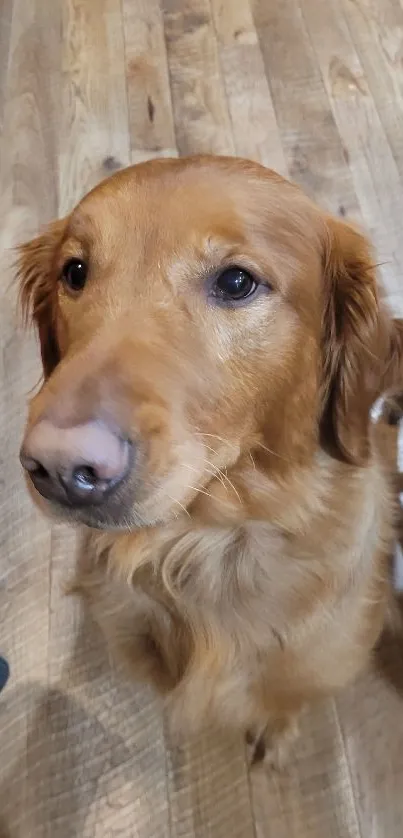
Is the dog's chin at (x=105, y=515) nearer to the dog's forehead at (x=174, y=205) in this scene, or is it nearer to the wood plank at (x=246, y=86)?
the dog's forehead at (x=174, y=205)

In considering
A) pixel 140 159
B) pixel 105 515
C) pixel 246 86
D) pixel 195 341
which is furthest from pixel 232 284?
pixel 246 86

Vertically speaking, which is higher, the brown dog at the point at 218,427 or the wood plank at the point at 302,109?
the wood plank at the point at 302,109

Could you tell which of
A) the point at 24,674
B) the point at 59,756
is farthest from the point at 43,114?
the point at 59,756

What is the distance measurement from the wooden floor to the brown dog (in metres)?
0.18

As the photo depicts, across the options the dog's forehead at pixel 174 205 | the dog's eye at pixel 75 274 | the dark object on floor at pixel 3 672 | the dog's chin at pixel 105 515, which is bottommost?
the dark object on floor at pixel 3 672

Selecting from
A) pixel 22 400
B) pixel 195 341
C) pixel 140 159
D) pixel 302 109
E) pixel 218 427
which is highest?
pixel 302 109

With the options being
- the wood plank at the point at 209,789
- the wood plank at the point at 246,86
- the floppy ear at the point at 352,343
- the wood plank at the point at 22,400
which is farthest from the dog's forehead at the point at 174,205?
the wood plank at the point at 246,86

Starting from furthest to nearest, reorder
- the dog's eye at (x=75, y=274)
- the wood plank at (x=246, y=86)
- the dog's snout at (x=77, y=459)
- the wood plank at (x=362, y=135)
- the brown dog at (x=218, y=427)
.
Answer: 1. the wood plank at (x=246, y=86)
2. the wood plank at (x=362, y=135)
3. the dog's eye at (x=75, y=274)
4. the brown dog at (x=218, y=427)
5. the dog's snout at (x=77, y=459)

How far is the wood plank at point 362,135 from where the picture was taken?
8.30 feet

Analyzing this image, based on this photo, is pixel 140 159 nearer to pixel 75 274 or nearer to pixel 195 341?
pixel 75 274

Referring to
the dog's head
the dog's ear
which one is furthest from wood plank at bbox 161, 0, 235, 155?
the dog's head

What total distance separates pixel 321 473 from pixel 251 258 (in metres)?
0.41

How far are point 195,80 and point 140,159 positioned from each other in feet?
1.65

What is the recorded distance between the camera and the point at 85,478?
0.96 meters
